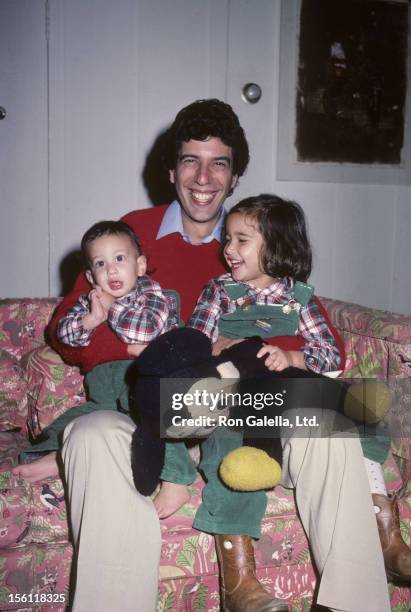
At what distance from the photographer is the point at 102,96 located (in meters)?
2.20

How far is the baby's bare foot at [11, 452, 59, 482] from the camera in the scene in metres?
1.27

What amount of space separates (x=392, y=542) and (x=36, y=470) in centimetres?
84

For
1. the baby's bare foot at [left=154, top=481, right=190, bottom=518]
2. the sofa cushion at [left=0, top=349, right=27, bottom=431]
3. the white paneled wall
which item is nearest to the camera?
the baby's bare foot at [left=154, top=481, right=190, bottom=518]

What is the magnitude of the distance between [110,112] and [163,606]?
180 cm

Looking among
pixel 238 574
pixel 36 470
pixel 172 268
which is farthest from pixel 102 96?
pixel 238 574

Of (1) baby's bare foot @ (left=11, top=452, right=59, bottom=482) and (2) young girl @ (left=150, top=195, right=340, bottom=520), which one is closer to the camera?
(1) baby's bare foot @ (left=11, top=452, right=59, bottom=482)

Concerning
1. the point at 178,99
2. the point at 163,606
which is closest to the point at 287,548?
the point at 163,606

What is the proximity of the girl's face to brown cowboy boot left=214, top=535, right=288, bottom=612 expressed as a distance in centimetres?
72

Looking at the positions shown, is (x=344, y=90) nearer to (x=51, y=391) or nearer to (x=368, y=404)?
(x=368, y=404)

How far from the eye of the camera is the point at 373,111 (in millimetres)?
2609

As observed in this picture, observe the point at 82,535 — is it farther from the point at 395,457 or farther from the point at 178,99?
the point at 178,99

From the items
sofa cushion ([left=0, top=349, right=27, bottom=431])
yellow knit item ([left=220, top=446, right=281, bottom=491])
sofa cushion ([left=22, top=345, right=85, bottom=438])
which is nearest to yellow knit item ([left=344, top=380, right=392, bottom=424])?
yellow knit item ([left=220, top=446, right=281, bottom=491])

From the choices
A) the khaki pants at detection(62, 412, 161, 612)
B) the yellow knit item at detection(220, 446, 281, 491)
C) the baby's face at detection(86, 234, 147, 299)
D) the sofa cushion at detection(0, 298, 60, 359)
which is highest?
the baby's face at detection(86, 234, 147, 299)

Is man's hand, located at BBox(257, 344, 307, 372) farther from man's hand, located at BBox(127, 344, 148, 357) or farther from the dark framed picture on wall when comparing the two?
the dark framed picture on wall
